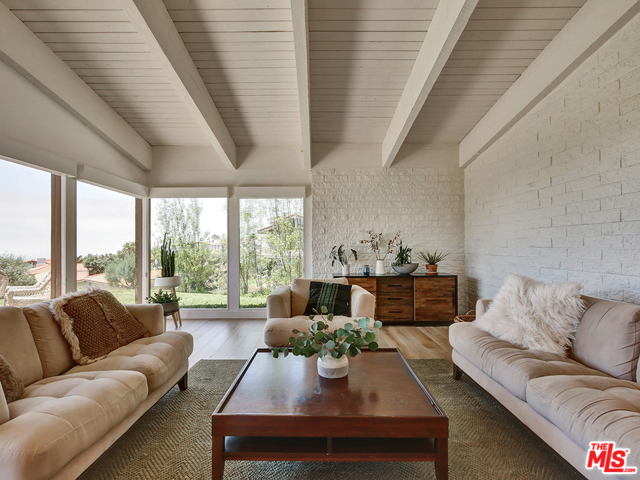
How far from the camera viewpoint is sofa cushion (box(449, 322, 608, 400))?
1.78m

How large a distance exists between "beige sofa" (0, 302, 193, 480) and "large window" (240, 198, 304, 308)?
103 inches

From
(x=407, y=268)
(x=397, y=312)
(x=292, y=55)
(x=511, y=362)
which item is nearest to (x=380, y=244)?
(x=407, y=268)

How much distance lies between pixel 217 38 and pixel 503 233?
3686 mm

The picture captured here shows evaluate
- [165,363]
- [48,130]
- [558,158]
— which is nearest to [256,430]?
[165,363]

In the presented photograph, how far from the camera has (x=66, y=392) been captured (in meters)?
1.62

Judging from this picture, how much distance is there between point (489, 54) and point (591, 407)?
2.97 meters

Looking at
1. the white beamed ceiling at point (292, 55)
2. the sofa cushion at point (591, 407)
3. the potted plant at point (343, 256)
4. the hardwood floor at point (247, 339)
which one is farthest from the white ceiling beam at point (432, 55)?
the hardwood floor at point (247, 339)

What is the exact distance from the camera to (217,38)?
2.83m

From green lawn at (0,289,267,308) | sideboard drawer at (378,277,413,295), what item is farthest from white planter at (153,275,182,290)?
sideboard drawer at (378,277,413,295)

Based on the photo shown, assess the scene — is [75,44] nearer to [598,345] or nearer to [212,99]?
[212,99]

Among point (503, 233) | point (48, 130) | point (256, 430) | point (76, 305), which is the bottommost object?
point (256, 430)

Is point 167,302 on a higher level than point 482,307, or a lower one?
lower

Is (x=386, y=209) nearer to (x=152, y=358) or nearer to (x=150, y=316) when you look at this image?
(x=150, y=316)

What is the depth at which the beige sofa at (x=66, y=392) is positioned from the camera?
1183mm
